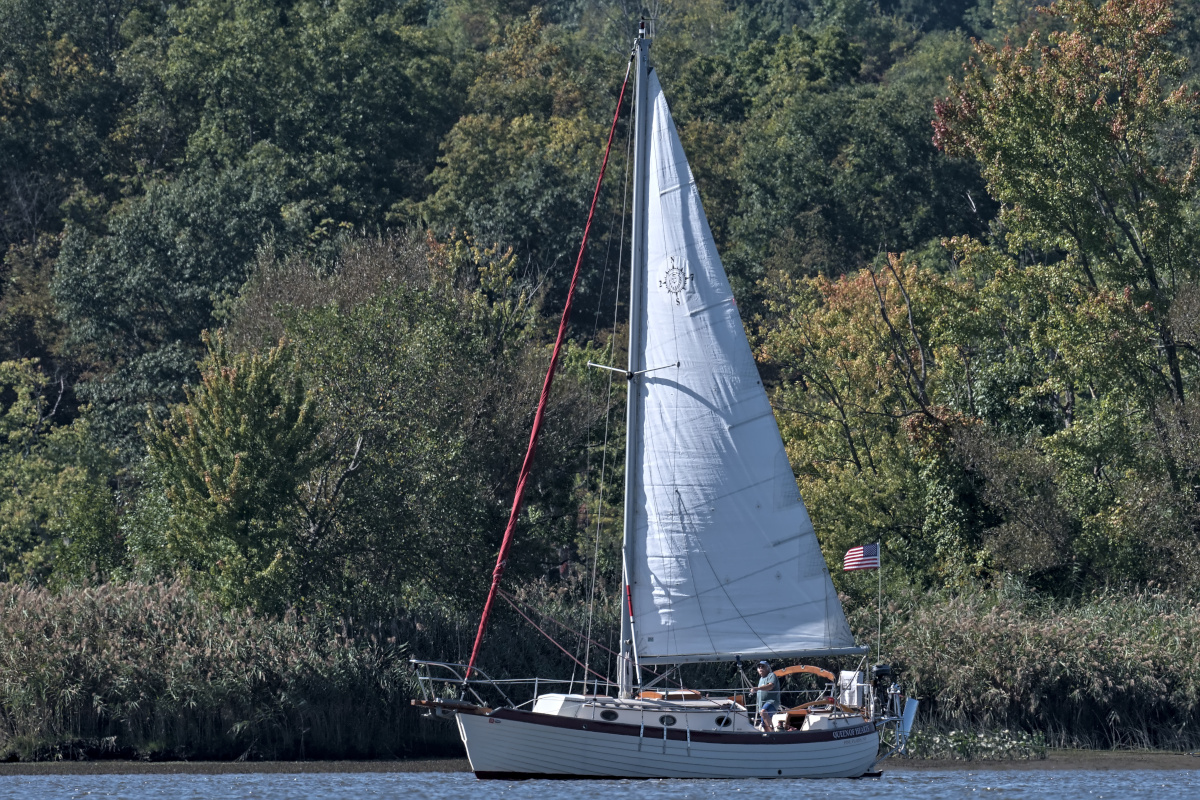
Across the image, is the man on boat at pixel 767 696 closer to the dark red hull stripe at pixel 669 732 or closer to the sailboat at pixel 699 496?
the sailboat at pixel 699 496

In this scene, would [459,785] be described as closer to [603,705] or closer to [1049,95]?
[603,705]

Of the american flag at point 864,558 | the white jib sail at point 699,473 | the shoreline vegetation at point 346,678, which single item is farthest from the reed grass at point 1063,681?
the white jib sail at point 699,473

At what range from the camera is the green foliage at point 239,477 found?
35.2 m

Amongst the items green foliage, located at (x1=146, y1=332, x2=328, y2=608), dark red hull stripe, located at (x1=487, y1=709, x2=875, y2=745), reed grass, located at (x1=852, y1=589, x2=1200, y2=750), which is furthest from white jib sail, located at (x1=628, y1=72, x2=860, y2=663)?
green foliage, located at (x1=146, y1=332, x2=328, y2=608)

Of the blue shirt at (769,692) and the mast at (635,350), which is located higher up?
the mast at (635,350)

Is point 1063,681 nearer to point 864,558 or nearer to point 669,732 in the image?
point 864,558

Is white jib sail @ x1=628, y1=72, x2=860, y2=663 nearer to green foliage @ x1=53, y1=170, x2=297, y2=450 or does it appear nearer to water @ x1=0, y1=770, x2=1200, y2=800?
water @ x1=0, y1=770, x2=1200, y2=800

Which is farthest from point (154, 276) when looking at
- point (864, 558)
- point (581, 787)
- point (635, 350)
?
point (581, 787)

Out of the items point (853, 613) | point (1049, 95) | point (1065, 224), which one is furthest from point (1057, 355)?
point (853, 613)

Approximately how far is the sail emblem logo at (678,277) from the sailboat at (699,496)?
0.07ft

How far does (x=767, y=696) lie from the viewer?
89.6 feet

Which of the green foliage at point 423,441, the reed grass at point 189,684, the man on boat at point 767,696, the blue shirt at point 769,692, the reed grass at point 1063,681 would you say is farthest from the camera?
the green foliage at point 423,441

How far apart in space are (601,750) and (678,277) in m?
7.95

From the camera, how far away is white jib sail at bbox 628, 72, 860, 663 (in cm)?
2592
